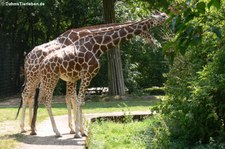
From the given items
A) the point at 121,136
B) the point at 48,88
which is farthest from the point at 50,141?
the point at 121,136

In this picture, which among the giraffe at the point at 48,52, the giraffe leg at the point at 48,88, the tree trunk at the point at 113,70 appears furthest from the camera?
the tree trunk at the point at 113,70

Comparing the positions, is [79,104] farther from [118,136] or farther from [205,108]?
[205,108]

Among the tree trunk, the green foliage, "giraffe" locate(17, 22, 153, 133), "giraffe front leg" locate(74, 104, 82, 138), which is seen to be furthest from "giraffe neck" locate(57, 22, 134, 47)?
the tree trunk

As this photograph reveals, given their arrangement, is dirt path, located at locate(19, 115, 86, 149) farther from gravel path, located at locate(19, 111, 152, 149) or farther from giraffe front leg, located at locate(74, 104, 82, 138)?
giraffe front leg, located at locate(74, 104, 82, 138)

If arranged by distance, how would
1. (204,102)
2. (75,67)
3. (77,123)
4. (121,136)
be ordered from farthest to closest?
(121,136) < (75,67) < (77,123) < (204,102)

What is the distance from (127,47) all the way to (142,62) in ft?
7.78

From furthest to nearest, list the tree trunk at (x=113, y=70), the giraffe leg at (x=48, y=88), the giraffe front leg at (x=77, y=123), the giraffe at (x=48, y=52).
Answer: the tree trunk at (x=113, y=70) < the giraffe at (x=48, y=52) < the giraffe leg at (x=48, y=88) < the giraffe front leg at (x=77, y=123)

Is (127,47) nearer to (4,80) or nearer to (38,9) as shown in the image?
(38,9)

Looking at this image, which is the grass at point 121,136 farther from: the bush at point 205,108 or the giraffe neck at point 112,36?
the giraffe neck at point 112,36

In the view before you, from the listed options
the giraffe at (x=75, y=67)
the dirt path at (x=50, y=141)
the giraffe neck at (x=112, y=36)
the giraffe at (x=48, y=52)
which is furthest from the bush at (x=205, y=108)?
the giraffe at (x=48, y=52)

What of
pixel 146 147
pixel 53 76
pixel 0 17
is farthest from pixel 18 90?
pixel 146 147

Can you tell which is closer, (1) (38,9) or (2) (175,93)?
(2) (175,93)

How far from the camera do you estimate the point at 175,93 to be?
795cm

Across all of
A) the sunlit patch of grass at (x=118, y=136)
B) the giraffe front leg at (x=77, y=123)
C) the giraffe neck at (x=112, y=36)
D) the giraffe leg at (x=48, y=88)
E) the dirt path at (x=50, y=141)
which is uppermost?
the giraffe neck at (x=112, y=36)
